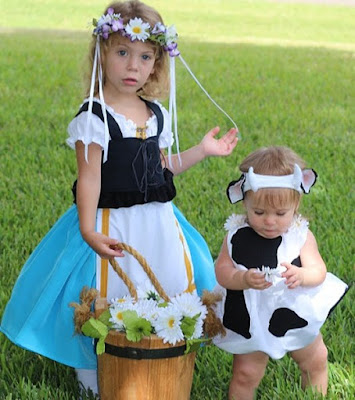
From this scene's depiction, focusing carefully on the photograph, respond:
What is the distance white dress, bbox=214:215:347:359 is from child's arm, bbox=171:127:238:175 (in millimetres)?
527

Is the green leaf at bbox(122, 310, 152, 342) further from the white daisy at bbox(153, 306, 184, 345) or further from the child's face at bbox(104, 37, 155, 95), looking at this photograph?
the child's face at bbox(104, 37, 155, 95)

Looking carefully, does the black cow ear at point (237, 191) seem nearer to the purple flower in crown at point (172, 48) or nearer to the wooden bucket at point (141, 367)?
the wooden bucket at point (141, 367)

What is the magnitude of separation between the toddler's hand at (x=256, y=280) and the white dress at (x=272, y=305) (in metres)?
0.10

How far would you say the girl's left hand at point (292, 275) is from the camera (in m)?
2.75

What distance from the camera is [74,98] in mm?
8141

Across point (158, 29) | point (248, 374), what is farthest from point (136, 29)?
point (248, 374)

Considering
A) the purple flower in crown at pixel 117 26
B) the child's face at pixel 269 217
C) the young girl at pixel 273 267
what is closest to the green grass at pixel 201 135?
the young girl at pixel 273 267

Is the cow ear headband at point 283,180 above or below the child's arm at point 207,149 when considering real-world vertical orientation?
above

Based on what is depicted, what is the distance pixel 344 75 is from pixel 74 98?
3.59m

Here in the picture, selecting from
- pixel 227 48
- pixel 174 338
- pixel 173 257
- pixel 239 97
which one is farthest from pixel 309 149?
pixel 227 48

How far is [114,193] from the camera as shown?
3.09m

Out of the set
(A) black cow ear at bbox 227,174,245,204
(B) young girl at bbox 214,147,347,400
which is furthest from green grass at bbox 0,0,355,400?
(A) black cow ear at bbox 227,174,245,204

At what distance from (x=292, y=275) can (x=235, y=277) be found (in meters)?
0.19

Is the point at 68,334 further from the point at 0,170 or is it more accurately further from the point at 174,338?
the point at 0,170
